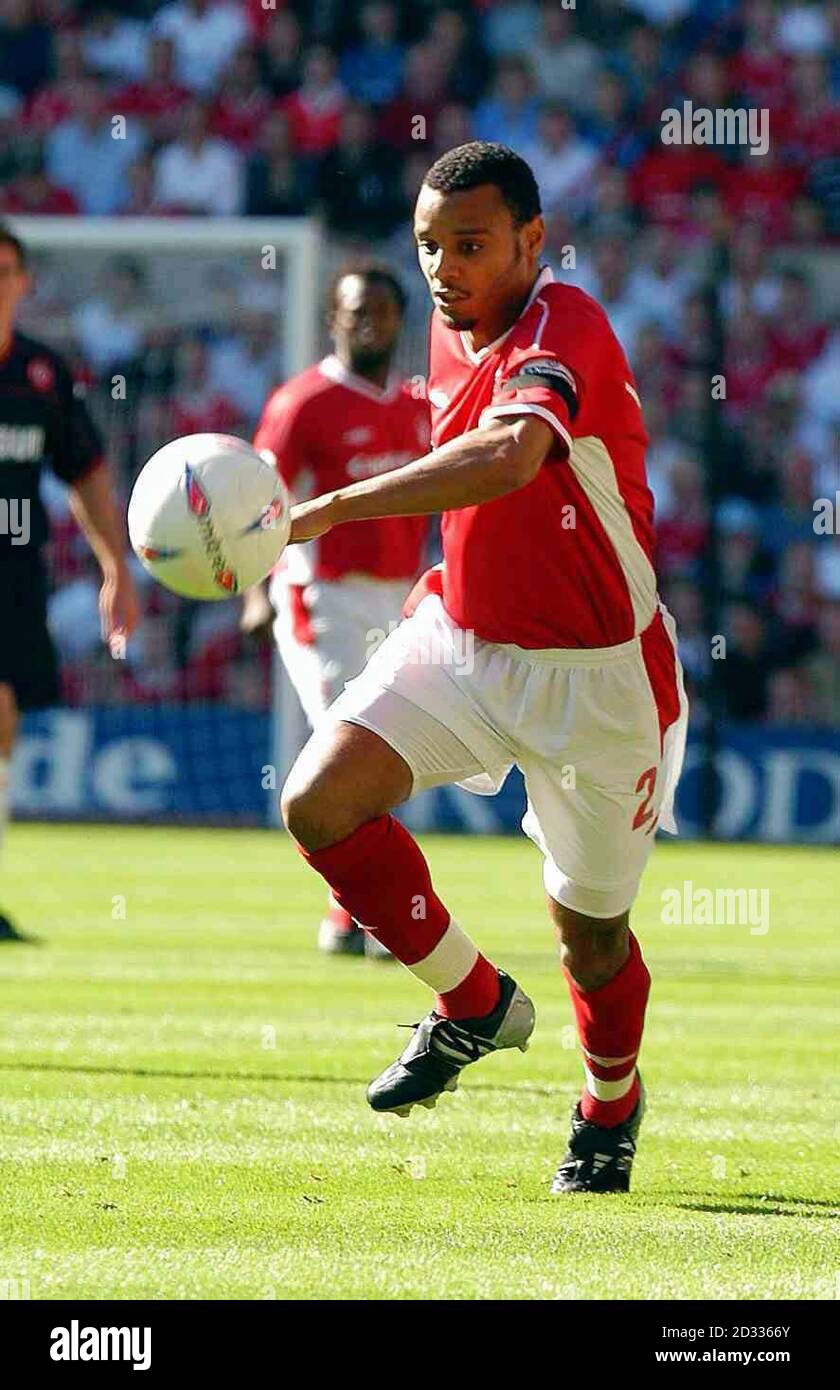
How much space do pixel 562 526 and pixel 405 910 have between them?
950mm

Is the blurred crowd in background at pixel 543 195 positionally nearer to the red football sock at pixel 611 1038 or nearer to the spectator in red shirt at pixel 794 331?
the spectator in red shirt at pixel 794 331

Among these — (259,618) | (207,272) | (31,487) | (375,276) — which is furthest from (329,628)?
(207,272)

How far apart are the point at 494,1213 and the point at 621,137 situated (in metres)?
16.4

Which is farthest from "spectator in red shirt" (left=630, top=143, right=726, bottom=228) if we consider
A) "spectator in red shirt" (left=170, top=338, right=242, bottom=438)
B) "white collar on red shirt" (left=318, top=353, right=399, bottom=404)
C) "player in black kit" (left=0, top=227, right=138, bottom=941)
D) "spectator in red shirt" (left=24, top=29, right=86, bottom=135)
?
"player in black kit" (left=0, top=227, right=138, bottom=941)

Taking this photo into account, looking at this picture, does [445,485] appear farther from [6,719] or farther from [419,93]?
[419,93]

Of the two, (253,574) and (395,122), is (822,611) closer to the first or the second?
(395,122)

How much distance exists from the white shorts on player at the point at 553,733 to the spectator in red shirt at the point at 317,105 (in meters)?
15.0

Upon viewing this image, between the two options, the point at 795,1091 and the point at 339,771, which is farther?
the point at 795,1091

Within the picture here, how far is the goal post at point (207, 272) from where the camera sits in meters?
17.1

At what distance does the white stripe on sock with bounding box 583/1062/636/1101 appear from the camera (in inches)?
227

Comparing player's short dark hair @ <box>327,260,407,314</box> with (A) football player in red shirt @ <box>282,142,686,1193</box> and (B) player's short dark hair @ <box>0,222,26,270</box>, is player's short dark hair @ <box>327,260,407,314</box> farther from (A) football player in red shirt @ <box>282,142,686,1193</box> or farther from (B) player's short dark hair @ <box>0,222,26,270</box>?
(A) football player in red shirt @ <box>282,142,686,1193</box>

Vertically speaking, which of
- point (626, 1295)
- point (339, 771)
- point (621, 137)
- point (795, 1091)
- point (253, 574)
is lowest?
point (795, 1091)
